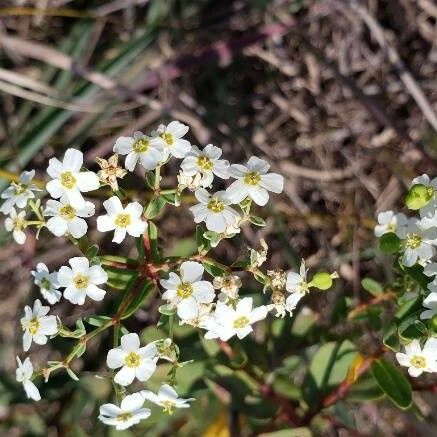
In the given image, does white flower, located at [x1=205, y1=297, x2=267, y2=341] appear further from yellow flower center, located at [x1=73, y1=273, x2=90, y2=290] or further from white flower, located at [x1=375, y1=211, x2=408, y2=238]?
white flower, located at [x1=375, y1=211, x2=408, y2=238]

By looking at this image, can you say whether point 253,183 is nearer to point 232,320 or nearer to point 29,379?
point 232,320

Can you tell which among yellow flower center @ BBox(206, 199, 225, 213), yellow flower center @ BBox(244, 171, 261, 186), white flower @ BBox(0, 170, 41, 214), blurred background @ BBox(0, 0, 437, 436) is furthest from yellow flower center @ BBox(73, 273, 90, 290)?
blurred background @ BBox(0, 0, 437, 436)

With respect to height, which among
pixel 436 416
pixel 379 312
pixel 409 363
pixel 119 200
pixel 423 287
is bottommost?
pixel 436 416

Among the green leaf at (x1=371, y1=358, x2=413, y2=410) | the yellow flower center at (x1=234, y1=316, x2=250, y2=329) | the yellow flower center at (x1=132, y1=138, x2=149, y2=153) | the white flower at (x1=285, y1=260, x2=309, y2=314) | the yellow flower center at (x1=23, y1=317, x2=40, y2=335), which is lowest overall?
the green leaf at (x1=371, y1=358, x2=413, y2=410)

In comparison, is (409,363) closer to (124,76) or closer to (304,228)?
(304,228)

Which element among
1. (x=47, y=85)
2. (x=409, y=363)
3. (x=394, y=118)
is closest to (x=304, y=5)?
(x=394, y=118)
